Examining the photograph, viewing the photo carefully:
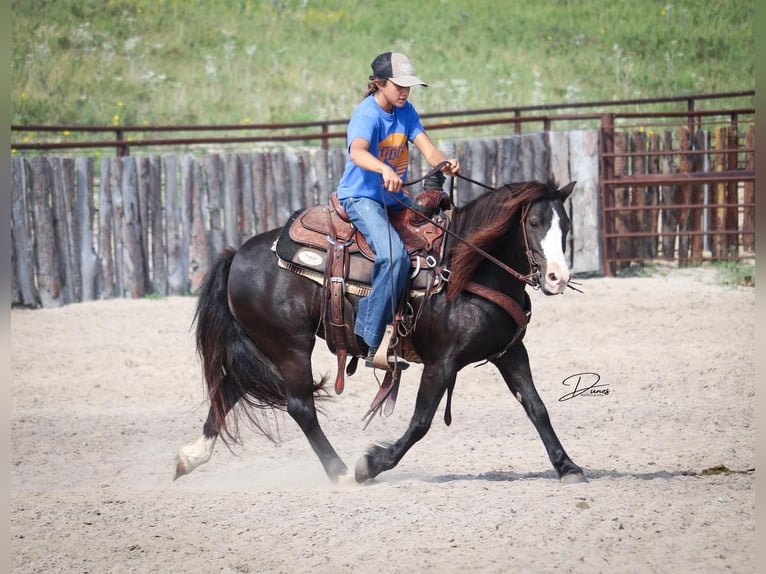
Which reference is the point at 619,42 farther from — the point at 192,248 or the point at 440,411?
the point at 440,411

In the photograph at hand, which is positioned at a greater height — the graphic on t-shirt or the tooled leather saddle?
the graphic on t-shirt

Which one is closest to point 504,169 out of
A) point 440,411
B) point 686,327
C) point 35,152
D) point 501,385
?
point 686,327

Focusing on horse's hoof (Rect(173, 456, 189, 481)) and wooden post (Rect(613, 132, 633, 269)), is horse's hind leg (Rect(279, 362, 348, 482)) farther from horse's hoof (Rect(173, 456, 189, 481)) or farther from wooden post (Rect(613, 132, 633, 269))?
wooden post (Rect(613, 132, 633, 269))

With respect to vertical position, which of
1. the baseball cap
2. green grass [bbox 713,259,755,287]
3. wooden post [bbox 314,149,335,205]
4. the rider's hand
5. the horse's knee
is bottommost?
green grass [bbox 713,259,755,287]

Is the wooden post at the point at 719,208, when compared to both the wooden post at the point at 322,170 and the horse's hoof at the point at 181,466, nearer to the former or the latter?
the wooden post at the point at 322,170

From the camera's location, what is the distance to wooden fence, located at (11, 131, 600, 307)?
12.1 metres

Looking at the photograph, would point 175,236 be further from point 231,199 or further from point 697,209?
point 697,209

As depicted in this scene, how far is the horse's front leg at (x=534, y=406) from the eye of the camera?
579 centimetres

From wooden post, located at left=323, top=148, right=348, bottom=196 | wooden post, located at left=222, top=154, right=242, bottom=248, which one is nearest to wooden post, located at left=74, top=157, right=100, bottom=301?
wooden post, located at left=222, top=154, right=242, bottom=248

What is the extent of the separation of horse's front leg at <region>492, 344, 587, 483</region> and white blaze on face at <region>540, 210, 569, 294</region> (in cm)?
69

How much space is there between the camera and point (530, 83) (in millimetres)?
20484

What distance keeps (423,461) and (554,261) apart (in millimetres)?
1992
